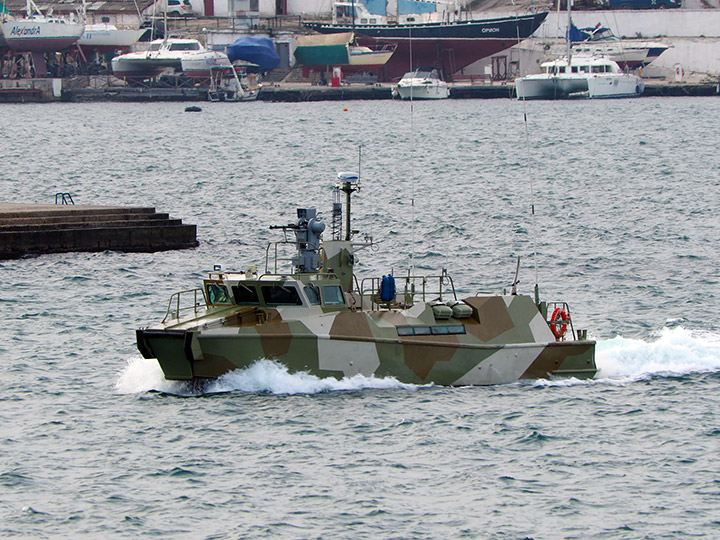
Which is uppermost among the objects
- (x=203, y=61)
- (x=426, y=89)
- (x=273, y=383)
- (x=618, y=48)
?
(x=618, y=48)

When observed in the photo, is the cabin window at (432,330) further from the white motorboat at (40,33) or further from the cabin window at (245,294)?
the white motorboat at (40,33)

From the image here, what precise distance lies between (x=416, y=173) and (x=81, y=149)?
3057 centimetres

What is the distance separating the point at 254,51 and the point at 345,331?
126 meters

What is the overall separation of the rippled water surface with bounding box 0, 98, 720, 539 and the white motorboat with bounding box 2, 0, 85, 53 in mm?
87406

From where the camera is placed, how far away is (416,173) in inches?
2958

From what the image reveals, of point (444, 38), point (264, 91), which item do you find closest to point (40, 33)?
point (264, 91)

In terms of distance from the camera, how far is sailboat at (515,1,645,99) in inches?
5423

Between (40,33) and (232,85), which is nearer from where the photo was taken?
(232,85)

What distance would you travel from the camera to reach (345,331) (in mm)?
25406

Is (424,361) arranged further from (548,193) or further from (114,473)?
(548,193)

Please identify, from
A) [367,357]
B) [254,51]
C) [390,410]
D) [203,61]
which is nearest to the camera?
[390,410]

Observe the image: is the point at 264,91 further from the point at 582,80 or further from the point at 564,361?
the point at 564,361

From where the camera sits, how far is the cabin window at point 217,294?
26.3 metres

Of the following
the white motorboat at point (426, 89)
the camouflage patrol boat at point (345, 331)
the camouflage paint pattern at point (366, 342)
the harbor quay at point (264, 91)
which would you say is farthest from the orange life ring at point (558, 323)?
the white motorboat at point (426, 89)
